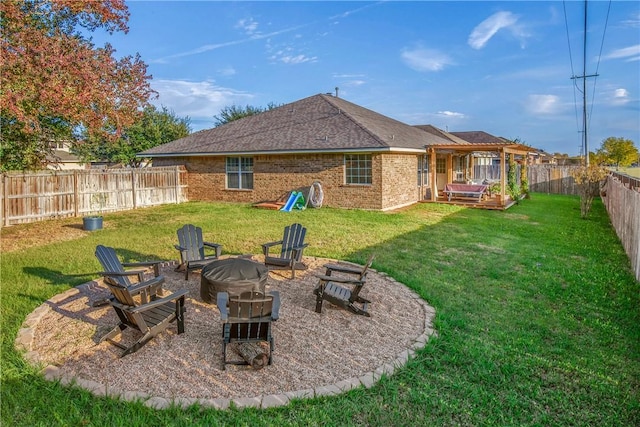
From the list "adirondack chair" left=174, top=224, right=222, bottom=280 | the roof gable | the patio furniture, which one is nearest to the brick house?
"adirondack chair" left=174, top=224, right=222, bottom=280

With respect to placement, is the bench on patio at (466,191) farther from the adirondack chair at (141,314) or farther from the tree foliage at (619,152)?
the tree foliage at (619,152)

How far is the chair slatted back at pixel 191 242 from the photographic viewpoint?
719cm

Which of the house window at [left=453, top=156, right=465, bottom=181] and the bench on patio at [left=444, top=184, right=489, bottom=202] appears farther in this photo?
the house window at [left=453, top=156, right=465, bottom=181]

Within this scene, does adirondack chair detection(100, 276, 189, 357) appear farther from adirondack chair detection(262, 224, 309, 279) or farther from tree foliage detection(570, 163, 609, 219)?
tree foliage detection(570, 163, 609, 219)

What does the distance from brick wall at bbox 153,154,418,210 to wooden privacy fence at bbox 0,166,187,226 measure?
130cm

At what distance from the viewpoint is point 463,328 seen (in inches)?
195

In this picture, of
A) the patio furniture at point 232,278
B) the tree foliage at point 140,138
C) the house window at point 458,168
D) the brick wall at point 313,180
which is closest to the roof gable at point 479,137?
the house window at point 458,168

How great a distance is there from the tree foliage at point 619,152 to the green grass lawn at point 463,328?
1569 inches

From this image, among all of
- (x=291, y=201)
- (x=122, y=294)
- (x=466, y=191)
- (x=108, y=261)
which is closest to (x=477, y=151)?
(x=466, y=191)

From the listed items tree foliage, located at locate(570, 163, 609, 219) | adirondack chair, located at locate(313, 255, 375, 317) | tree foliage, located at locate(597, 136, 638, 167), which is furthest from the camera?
tree foliage, located at locate(597, 136, 638, 167)

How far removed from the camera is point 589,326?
16.5 feet

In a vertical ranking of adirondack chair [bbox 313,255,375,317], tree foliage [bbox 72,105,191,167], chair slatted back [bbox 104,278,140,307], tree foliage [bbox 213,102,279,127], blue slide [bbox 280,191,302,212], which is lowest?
adirondack chair [bbox 313,255,375,317]

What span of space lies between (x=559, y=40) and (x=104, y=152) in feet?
113

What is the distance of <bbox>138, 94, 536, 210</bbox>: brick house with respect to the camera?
1623 cm
